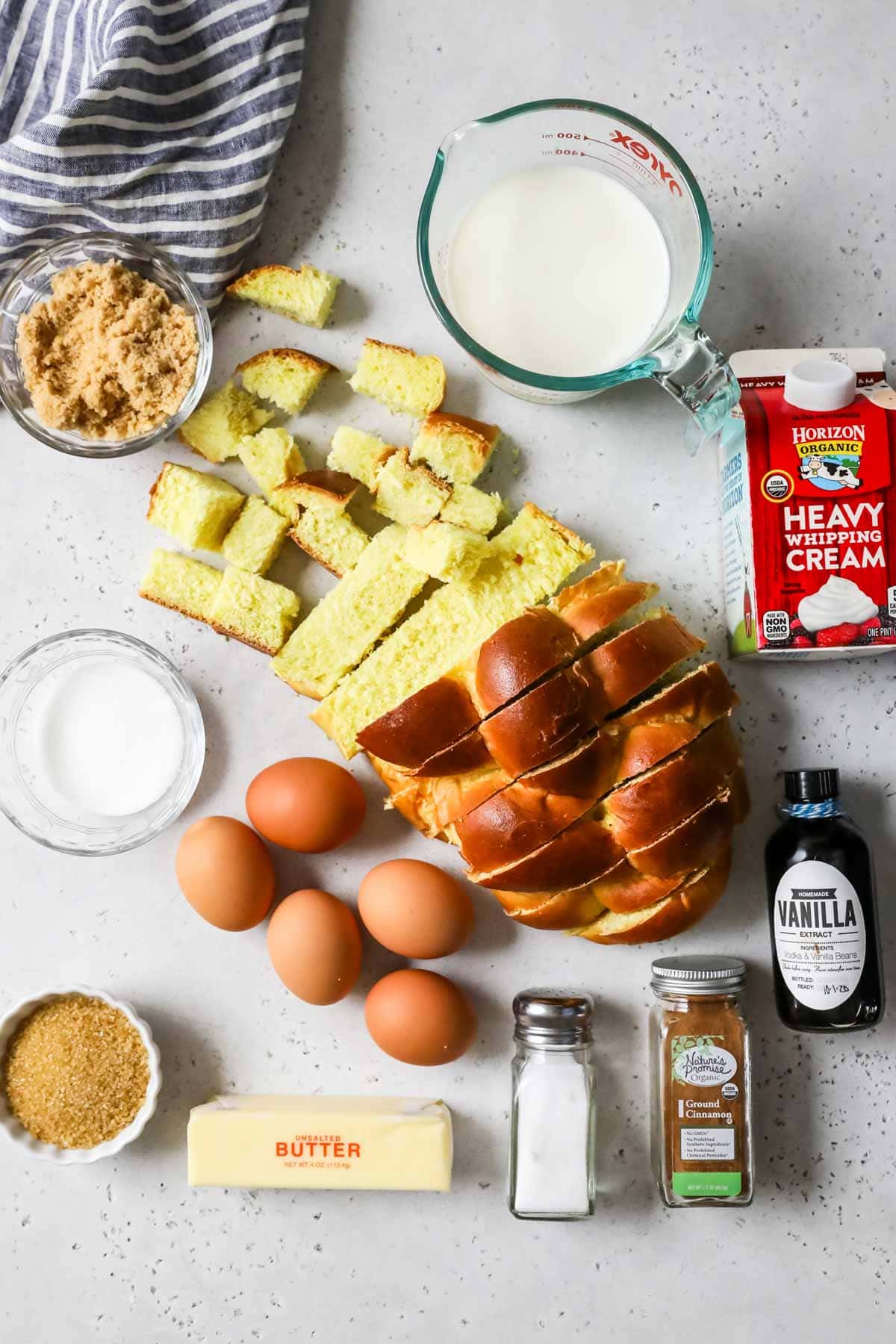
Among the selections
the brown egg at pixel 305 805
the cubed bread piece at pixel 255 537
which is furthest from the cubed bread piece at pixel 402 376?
the brown egg at pixel 305 805

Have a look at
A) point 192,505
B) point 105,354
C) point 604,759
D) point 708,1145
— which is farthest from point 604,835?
point 105,354

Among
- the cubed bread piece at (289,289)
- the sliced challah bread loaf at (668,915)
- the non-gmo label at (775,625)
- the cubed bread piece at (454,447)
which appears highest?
the cubed bread piece at (289,289)

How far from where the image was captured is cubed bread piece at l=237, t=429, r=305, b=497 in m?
1.73

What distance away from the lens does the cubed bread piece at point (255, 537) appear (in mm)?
1727

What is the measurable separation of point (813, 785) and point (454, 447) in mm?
751

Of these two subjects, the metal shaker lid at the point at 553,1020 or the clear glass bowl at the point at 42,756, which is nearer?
the metal shaker lid at the point at 553,1020

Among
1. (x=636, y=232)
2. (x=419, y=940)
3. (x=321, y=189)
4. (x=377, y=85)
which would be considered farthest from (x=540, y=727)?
(x=377, y=85)

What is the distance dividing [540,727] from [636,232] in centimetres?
74

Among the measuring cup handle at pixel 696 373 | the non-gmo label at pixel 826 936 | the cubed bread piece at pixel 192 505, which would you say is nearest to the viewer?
the measuring cup handle at pixel 696 373

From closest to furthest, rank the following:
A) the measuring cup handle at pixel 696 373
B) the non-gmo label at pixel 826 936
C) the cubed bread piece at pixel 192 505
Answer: the measuring cup handle at pixel 696 373
the non-gmo label at pixel 826 936
the cubed bread piece at pixel 192 505

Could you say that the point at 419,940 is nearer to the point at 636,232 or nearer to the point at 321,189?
the point at 636,232

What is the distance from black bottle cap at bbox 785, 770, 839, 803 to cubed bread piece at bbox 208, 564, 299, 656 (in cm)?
82

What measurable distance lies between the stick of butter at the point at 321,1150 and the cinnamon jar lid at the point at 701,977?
401mm

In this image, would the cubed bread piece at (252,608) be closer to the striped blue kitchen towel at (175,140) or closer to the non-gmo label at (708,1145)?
the striped blue kitchen towel at (175,140)
